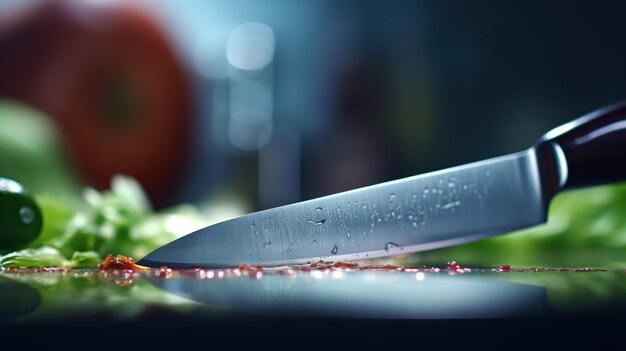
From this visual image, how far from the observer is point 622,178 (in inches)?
31.2

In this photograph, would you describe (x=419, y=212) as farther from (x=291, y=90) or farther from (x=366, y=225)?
(x=291, y=90)

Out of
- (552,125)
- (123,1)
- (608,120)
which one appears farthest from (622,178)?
(123,1)

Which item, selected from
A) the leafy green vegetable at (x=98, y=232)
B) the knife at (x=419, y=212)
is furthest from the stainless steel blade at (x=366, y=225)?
the leafy green vegetable at (x=98, y=232)

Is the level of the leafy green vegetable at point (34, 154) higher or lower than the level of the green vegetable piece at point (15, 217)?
higher

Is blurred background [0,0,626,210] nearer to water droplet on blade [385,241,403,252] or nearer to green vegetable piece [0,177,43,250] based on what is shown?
green vegetable piece [0,177,43,250]

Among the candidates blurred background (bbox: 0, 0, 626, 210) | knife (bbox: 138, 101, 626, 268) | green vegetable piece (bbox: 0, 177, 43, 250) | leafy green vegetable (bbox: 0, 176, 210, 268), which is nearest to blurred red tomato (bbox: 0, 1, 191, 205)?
blurred background (bbox: 0, 0, 626, 210)

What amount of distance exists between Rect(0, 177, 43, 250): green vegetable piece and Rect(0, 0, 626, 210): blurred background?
76 centimetres

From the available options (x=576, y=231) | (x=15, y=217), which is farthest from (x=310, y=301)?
(x=576, y=231)

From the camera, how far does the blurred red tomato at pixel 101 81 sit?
175cm

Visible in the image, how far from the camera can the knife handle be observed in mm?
771

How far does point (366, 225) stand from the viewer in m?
0.74

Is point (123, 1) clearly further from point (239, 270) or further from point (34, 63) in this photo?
point (239, 270)

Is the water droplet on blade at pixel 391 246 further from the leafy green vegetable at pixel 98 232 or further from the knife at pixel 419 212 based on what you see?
the leafy green vegetable at pixel 98 232

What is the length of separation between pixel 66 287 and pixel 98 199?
1.59 ft
